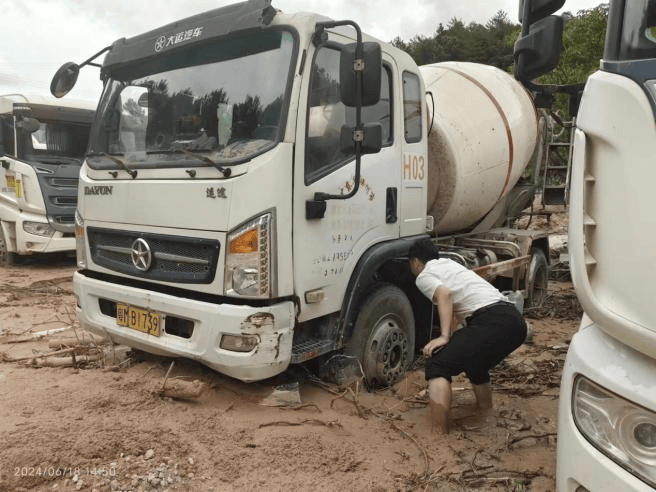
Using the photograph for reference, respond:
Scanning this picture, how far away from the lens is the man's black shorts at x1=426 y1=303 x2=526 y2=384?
3346 millimetres

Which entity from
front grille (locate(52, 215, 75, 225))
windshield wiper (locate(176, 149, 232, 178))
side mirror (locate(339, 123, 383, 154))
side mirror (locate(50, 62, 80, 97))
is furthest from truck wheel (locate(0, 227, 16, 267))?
side mirror (locate(339, 123, 383, 154))

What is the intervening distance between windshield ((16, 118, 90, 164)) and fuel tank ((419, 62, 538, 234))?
21.0 feet

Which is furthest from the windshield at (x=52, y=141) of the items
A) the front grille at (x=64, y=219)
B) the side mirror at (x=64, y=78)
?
the side mirror at (x=64, y=78)

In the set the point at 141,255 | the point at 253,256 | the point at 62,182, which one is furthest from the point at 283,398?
Answer: the point at 62,182

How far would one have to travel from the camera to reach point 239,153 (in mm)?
3184

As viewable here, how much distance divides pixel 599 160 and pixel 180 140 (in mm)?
2556

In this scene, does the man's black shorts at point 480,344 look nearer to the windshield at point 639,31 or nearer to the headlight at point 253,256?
the headlight at point 253,256

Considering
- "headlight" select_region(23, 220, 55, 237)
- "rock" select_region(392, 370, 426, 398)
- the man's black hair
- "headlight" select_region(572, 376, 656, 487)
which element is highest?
the man's black hair

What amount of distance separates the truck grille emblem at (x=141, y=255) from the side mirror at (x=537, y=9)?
2.49 meters

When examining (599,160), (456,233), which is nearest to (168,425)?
(599,160)

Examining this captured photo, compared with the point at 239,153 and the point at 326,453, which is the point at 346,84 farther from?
the point at 326,453

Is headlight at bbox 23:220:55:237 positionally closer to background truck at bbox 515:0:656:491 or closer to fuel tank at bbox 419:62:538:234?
fuel tank at bbox 419:62:538:234

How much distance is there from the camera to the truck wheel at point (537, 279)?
6215 mm

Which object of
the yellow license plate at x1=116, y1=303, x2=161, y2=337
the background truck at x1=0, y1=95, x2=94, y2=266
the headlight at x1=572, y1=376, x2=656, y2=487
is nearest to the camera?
the headlight at x1=572, y1=376, x2=656, y2=487
